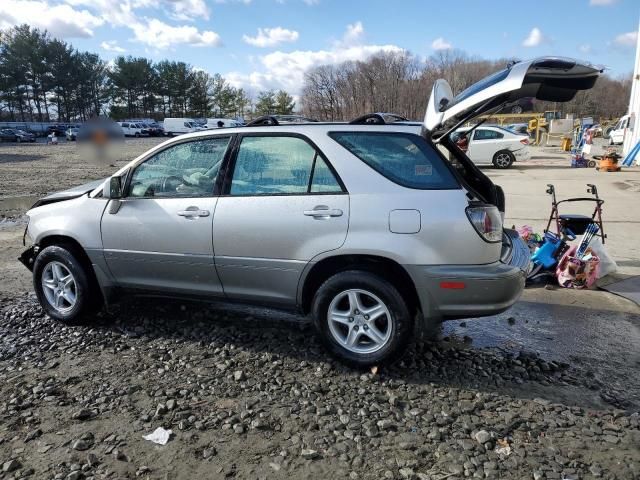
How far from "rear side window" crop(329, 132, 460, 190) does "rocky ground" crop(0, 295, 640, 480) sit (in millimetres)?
1392

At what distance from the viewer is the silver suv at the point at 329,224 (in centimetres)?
339

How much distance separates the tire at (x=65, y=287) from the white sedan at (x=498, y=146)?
1713 cm

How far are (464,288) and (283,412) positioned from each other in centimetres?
143

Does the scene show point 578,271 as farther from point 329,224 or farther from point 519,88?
point 329,224

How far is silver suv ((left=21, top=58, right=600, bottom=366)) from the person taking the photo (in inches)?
133

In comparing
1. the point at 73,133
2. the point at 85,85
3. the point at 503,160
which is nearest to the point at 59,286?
the point at 503,160

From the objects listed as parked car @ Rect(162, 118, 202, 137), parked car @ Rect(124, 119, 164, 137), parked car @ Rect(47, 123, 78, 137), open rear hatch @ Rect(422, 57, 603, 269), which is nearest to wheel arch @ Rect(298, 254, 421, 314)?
open rear hatch @ Rect(422, 57, 603, 269)

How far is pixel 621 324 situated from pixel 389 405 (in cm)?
275

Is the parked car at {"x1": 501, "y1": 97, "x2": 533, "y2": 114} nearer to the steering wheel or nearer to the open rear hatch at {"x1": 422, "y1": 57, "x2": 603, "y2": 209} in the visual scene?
the open rear hatch at {"x1": 422, "y1": 57, "x2": 603, "y2": 209}

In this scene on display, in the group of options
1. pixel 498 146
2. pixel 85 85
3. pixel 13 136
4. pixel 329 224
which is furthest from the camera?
pixel 85 85

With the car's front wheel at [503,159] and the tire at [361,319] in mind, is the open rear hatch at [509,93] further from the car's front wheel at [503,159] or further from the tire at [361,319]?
the car's front wheel at [503,159]

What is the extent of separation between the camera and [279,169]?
3852 mm

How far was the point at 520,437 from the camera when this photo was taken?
2.93m

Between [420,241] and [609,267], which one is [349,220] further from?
[609,267]
